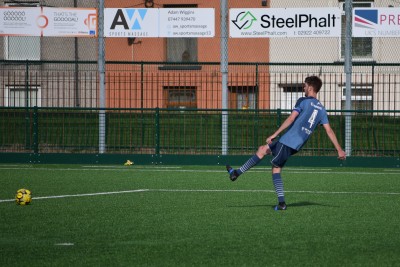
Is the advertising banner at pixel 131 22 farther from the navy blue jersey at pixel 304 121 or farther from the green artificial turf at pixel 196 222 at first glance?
the navy blue jersey at pixel 304 121

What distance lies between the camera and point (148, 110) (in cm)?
2011

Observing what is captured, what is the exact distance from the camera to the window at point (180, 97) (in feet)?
78.9

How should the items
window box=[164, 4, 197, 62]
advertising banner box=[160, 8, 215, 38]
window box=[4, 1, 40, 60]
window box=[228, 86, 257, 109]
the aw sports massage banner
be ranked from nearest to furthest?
advertising banner box=[160, 8, 215, 38]
the aw sports massage banner
window box=[228, 86, 257, 109]
window box=[4, 1, 40, 60]
window box=[164, 4, 197, 62]

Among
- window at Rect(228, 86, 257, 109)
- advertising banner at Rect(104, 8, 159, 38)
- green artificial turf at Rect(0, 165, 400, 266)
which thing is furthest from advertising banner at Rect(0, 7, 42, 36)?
window at Rect(228, 86, 257, 109)

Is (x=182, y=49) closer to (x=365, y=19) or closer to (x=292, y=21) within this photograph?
(x=292, y=21)

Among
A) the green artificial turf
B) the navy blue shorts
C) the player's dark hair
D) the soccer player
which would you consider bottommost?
the green artificial turf

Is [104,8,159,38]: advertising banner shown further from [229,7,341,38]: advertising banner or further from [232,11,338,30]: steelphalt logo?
[232,11,338,30]: steelphalt logo

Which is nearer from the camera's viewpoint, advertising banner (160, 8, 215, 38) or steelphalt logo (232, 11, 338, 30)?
steelphalt logo (232, 11, 338, 30)

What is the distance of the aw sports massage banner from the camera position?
70.4 feet

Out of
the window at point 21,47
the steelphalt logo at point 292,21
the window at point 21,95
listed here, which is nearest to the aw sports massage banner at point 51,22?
the window at point 21,95

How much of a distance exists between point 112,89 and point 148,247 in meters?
16.0

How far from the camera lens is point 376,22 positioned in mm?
20625

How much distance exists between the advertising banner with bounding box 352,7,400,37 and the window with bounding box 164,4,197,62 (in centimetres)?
754

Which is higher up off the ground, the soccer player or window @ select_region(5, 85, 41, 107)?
window @ select_region(5, 85, 41, 107)
